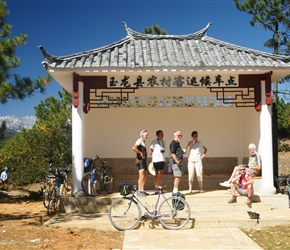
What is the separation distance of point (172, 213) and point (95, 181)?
2.53 m

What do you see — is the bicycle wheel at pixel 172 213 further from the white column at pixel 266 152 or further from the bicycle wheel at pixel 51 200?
the bicycle wheel at pixel 51 200

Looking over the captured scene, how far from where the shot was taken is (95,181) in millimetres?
9703

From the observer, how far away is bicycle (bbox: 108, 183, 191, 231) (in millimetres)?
7777

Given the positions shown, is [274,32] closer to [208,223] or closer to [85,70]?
[85,70]

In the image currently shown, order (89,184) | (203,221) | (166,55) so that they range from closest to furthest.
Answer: (203,221)
(89,184)
(166,55)

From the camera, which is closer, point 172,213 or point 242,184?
point 172,213

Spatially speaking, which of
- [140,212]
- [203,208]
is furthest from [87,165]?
[203,208]

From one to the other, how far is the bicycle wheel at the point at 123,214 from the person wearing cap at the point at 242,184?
237cm

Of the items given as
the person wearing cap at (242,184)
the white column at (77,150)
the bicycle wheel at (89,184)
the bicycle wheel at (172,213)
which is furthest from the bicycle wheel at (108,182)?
the person wearing cap at (242,184)

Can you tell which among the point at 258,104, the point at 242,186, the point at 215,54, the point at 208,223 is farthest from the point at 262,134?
the point at 208,223

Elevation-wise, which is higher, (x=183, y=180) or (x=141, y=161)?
(x=141, y=161)

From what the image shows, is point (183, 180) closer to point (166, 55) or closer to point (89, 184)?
point (89, 184)


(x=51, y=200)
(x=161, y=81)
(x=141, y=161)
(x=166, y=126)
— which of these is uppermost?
(x=161, y=81)

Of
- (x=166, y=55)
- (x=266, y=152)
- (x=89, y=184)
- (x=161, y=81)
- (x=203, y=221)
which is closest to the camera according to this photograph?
(x=203, y=221)
